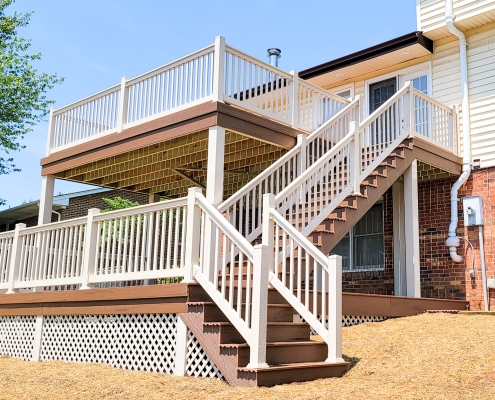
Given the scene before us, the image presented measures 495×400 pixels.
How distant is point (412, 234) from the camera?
11266mm

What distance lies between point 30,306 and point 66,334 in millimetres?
1278

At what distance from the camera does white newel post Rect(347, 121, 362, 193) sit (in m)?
9.84

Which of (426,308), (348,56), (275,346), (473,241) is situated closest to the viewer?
(275,346)

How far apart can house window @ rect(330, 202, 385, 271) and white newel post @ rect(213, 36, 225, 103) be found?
17.9 feet

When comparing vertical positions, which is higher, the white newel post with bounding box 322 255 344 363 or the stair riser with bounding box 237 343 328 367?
the white newel post with bounding box 322 255 344 363

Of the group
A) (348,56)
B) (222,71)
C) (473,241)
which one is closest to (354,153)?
(222,71)

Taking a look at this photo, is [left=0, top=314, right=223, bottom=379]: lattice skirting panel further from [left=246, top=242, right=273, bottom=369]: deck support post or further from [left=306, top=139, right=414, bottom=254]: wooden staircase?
[left=306, top=139, right=414, bottom=254]: wooden staircase

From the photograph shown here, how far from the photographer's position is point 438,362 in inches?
264

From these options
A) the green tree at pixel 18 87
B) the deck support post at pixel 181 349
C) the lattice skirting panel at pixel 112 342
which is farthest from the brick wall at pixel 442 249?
the green tree at pixel 18 87

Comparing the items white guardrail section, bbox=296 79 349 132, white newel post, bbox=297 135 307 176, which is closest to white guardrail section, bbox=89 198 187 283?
white newel post, bbox=297 135 307 176

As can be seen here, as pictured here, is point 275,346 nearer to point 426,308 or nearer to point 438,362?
point 438,362

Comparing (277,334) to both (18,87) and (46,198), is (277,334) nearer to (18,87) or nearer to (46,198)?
(46,198)

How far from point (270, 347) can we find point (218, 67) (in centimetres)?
497

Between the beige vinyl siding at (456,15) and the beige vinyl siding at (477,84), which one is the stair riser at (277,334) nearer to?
the beige vinyl siding at (477,84)
